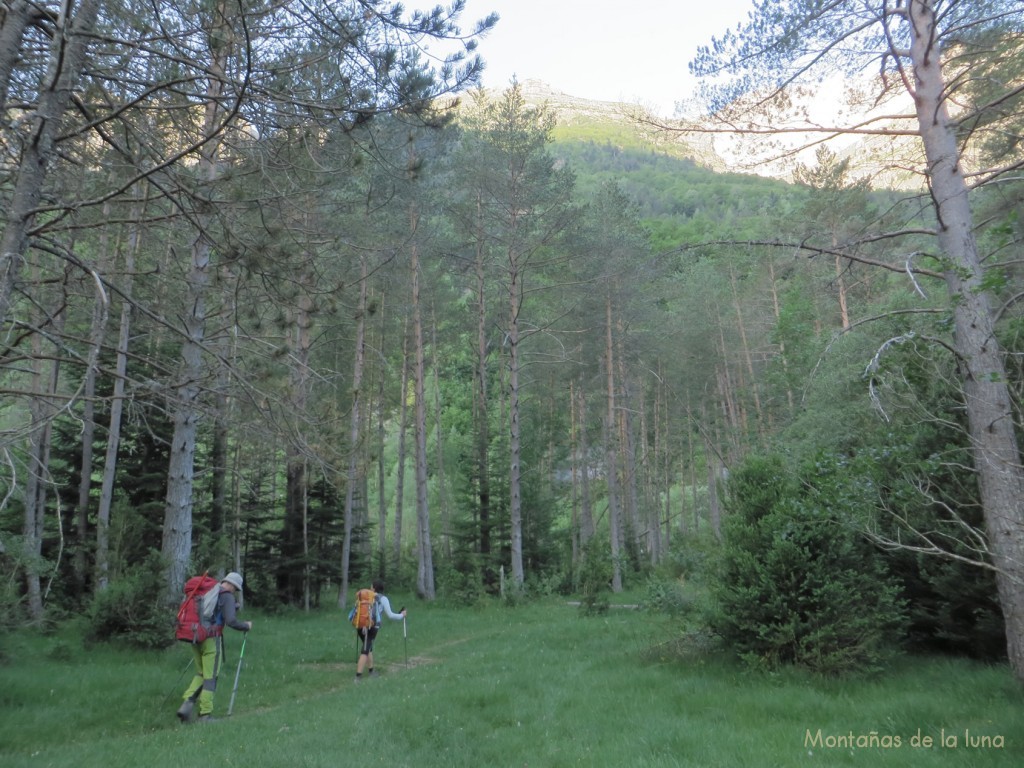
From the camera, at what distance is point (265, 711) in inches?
302

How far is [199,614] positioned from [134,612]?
335 cm

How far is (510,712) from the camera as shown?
6699 mm

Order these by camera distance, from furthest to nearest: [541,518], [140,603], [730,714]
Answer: [541,518], [140,603], [730,714]

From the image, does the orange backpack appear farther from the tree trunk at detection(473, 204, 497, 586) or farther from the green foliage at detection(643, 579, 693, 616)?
the tree trunk at detection(473, 204, 497, 586)

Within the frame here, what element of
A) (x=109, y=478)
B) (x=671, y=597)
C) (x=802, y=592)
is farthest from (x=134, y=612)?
(x=802, y=592)

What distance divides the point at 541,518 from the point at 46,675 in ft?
67.3

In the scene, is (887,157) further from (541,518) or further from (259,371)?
(541,518)

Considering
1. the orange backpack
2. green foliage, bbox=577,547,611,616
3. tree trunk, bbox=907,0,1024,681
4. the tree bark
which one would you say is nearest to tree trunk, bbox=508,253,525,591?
green foliage, bbox=577,547,611,616

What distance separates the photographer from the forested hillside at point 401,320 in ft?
15.1

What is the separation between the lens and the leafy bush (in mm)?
6859

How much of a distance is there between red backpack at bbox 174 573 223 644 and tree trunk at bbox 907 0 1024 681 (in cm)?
780

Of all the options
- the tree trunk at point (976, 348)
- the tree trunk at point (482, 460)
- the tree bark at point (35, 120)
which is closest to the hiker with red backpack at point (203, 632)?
the tree bark at point (35, 120)

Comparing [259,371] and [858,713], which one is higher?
[259,371]

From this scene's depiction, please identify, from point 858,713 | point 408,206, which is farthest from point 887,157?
point 408,206
